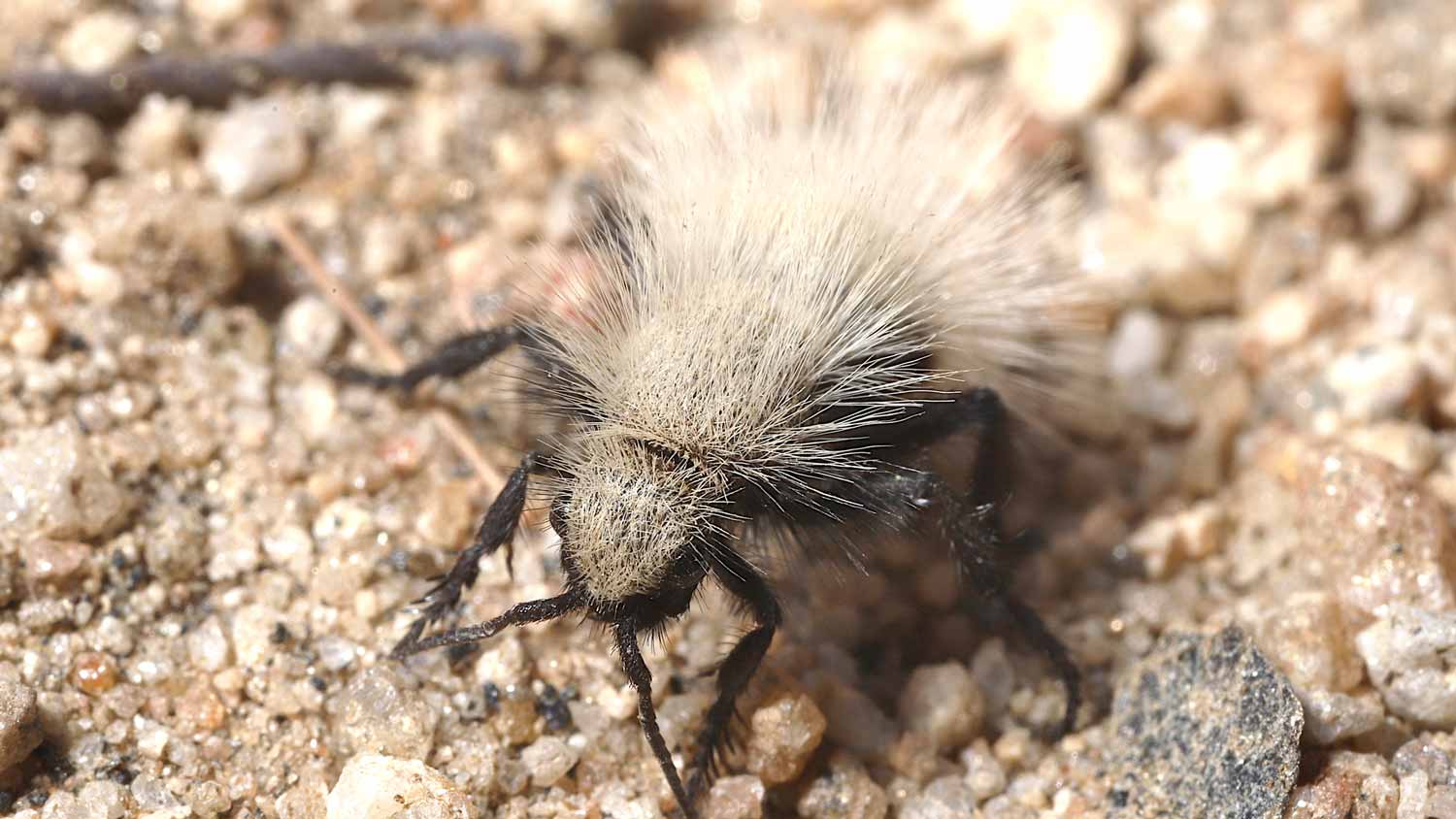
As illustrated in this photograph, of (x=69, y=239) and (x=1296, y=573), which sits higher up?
(x=69, y=239)

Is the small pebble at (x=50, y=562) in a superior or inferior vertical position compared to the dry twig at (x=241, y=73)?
inferior

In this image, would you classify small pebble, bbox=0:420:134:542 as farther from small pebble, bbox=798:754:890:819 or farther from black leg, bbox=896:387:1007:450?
black leg, bbox=896:387:1007:450

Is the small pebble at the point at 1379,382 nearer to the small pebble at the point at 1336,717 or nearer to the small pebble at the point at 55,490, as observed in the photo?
the small pebble at the point at 1336,717

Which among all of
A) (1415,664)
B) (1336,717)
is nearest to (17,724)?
(1336,717)

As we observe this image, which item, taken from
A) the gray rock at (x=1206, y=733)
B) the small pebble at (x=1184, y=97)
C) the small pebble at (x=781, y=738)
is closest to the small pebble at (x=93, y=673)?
the small pebble at (x=781, y=738)

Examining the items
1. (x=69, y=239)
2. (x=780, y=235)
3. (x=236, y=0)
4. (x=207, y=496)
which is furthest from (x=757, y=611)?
(x=236, y=0)

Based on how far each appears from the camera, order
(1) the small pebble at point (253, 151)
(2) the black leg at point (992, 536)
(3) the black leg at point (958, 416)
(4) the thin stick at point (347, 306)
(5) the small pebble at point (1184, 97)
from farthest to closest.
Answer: (5) the small pebble at point (1184, 97)
(1) the small pebble at point (253, 151)
(4) the thin stick at point (347, 306)
(3) the black leg at point (958, 416)
(2) the black leg at point (992, 536)

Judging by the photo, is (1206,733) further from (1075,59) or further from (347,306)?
(347,306)

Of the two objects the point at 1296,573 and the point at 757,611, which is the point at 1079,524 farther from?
the point at 757,611
